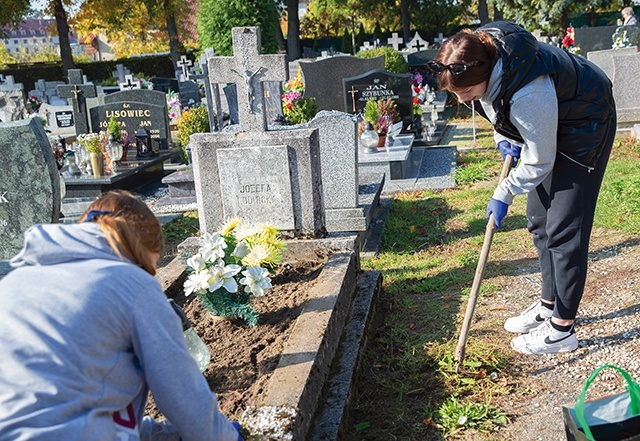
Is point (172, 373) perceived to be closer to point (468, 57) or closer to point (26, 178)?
point (468, 57)

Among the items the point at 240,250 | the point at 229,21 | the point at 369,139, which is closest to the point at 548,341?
the point at 240,250

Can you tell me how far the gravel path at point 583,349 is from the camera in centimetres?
315

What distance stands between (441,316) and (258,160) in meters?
1.66

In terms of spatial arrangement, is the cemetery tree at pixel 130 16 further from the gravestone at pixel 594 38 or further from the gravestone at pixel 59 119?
the gravestone at pixel 594 38

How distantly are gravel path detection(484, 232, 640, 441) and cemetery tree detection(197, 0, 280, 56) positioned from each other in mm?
19609

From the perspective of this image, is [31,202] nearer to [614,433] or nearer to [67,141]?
[614,433]

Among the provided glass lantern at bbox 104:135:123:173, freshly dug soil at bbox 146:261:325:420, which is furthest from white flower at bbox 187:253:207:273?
glass lantern at bbox 104:135:123:173

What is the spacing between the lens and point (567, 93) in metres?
3.29

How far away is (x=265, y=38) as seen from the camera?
23.3 m

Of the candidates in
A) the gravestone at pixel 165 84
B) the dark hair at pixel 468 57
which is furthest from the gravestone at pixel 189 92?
the dark hair at pixel 468 57

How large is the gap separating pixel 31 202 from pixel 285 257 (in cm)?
208

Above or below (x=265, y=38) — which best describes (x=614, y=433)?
below

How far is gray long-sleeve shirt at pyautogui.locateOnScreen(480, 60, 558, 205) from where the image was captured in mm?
3121

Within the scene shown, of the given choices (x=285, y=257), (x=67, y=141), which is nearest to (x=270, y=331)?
(x=285, y=257)
